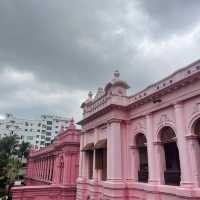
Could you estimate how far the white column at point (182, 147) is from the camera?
25.8 ft

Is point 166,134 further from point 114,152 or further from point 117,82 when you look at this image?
point 117,82

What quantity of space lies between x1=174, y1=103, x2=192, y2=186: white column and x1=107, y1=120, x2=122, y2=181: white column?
369cm

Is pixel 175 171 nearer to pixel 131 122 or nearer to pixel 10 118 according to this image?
pixel 131 122

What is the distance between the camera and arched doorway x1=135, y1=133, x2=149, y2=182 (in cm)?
1044

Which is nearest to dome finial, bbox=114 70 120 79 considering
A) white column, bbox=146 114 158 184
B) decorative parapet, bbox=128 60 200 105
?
decorative parapet, bbox=128 60 200 105

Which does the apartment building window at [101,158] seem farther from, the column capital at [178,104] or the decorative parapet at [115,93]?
the column capital at [178,104]

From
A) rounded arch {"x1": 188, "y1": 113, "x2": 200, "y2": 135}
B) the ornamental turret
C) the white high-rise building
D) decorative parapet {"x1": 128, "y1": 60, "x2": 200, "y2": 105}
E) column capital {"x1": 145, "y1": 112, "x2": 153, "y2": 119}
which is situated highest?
the white high-rise building

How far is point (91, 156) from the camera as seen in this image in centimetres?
1474

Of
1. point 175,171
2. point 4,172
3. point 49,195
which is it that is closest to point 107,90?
point 175,171

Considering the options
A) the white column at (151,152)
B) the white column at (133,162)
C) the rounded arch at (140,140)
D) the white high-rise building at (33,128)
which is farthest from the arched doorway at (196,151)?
the white high-rise building at (33,128)

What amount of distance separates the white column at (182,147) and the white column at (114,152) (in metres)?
3.69

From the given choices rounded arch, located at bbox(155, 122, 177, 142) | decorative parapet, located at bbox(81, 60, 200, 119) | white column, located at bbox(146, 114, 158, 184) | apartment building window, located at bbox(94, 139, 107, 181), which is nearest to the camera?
decorative parapet, located at bbox(81, 60, 200, 119)

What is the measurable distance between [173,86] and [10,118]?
7787 centimetres

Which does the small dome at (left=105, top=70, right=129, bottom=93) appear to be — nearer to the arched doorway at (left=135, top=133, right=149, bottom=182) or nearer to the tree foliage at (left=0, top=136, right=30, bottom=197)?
the arched doorway at (left=135, top=133, right=149, bottom=182)
